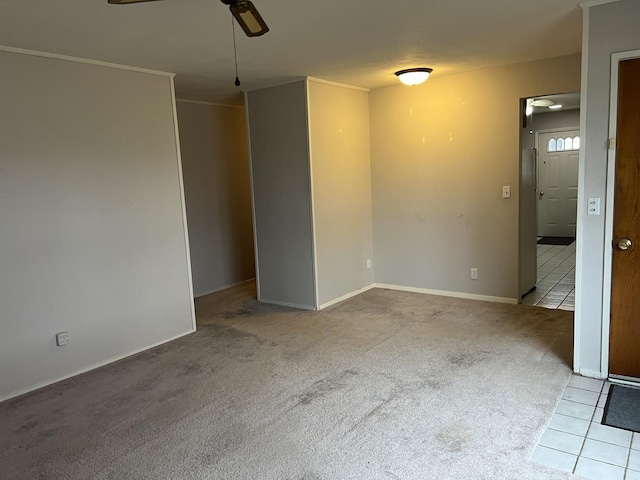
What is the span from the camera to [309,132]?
4.56 metres

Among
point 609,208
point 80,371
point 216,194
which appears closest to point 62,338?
point 80,371

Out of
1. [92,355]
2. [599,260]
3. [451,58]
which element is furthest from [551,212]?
[92,355]

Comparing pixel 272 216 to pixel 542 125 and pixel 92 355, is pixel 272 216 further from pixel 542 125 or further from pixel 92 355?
pixel 542 125

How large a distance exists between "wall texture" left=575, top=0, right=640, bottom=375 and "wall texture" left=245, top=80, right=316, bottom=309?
2.49 metres

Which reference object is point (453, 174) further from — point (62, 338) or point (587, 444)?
point (62, 338)

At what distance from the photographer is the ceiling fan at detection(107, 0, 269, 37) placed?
6.59 feet

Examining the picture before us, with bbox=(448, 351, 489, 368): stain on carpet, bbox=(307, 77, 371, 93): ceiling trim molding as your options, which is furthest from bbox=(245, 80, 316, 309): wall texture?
bbox=(448, 351, 489, 368): stain on carpet

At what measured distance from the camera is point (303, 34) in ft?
10.2

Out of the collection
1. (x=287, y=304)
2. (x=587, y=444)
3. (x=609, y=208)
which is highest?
(x=609, y=208)

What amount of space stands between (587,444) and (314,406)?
148 centimetres

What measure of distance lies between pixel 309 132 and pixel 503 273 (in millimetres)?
2453

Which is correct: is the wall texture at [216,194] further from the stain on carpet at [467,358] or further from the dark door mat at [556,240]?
the dark door mat at [556,240]

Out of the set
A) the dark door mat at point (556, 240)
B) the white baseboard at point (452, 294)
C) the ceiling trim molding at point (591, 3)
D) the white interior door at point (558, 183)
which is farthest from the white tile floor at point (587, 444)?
the white interior door at point (558, 183)

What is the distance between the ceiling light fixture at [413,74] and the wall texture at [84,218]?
2147 millimetres
